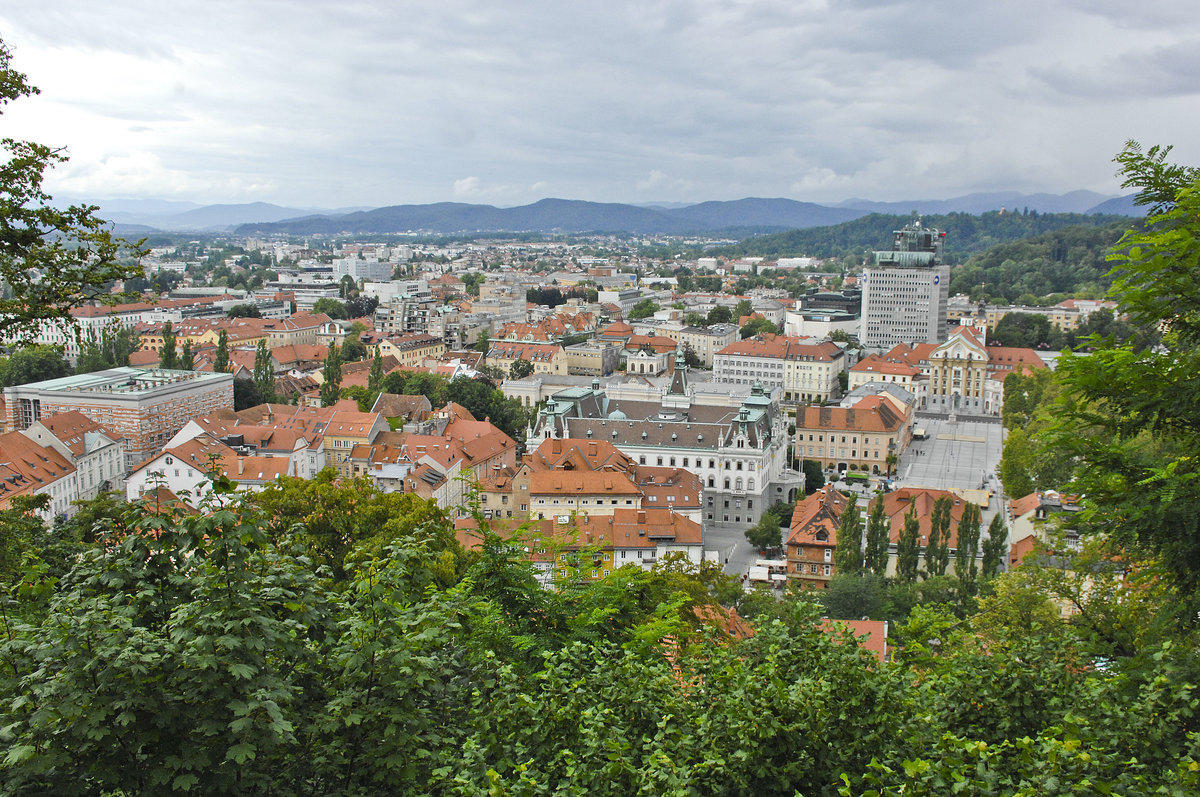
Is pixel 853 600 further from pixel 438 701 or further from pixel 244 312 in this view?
pixel 244 312

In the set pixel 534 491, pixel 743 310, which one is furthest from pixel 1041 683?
pixel 743 310

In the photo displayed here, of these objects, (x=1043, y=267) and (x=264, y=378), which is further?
(x=1043, y=267)

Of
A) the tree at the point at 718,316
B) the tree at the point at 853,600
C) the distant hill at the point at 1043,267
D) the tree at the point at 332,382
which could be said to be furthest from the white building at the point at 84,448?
the distant hill at the point at 1043,267

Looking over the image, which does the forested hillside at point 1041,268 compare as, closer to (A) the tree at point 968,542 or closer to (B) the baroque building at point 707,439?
(B) the baroque building at point 707,439

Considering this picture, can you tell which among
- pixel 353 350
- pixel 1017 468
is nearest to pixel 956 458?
pixel 1017 468

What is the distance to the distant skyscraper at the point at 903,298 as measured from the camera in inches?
4264

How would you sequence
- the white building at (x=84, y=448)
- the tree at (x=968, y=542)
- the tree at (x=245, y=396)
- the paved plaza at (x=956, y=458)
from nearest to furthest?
the tree at (x=968, y=542) → the white building at (x=84, y=448) → the paved plaza at (x=956, y=458) → the tree at (x=245, y=396)

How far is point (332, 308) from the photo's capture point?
12975 cm

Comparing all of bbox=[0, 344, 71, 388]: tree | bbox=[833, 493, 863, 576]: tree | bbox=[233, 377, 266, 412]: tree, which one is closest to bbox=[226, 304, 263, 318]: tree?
bbox=[0, 344, 71, 388]: tree

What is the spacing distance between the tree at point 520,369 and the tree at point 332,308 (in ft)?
160

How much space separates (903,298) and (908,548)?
8000cm

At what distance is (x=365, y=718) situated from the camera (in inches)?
301

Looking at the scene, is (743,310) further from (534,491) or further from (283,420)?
(534,491)

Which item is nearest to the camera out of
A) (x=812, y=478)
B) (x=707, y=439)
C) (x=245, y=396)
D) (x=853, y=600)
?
(x=853, y=600)
